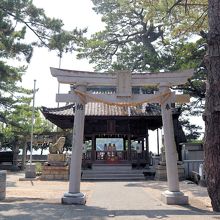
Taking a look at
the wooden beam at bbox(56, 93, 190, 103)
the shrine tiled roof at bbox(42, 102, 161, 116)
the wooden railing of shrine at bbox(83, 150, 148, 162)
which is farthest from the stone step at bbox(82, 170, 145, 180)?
the wooden beam at bbox(56, 93, 190, 103)

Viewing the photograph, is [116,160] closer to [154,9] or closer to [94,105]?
[94,105]

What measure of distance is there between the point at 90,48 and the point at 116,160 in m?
9.01

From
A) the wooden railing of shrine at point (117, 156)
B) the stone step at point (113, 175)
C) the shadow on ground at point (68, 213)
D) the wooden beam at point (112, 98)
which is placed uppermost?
the wooden beam at point (112, 98)

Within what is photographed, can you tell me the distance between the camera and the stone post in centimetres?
1076

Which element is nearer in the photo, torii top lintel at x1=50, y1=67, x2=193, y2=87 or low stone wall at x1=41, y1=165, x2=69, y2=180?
torii top lintel at x1=50, y1=67, x2=193, y2=87

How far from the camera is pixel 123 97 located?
11.5 metres

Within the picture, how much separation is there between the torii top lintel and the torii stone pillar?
13.0 inches

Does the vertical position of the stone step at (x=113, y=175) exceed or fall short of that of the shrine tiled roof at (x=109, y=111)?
it falls short

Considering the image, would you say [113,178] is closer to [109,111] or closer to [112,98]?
[109,111]

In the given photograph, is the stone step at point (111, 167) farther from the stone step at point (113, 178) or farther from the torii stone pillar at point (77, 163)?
the torii stone pillar at point (77, 163)

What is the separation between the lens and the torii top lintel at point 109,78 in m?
11.4

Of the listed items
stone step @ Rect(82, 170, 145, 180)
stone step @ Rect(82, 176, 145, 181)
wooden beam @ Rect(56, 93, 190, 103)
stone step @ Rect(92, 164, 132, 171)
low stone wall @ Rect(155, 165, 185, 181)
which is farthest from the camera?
stone step @ Rect(92, 164, 132, 171)

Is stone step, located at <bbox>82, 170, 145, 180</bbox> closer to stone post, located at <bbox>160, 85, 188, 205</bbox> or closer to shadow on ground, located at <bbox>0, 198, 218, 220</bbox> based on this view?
stone post, located at <bbox>160, 85, 188, 205</bbox>

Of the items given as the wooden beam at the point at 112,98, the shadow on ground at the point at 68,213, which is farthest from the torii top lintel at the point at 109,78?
the shadow on ground at the point at 68,213
